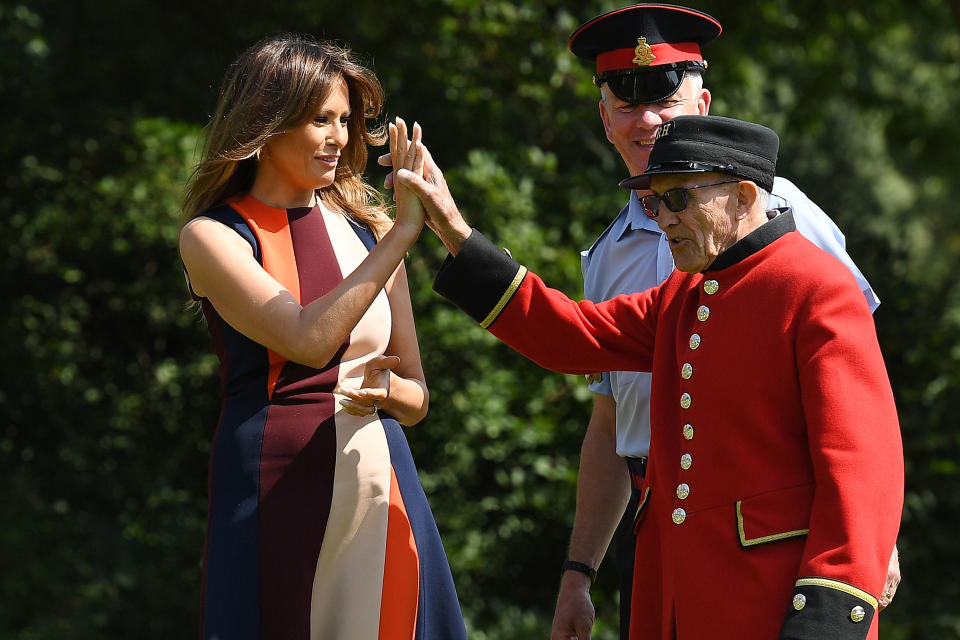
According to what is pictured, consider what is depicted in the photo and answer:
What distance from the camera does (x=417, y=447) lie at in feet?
19.7

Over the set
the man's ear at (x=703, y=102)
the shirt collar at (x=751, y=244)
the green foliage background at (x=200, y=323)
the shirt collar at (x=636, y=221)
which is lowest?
the green foliage background at (x=200, y=323)

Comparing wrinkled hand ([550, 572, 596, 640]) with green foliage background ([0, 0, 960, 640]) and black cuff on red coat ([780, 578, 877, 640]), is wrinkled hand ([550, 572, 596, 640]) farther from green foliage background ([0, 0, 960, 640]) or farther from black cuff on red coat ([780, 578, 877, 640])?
green foliage background ([0, 0, 960, 640])

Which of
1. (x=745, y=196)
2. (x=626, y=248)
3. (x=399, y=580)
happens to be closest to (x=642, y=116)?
(x=626, y=248)

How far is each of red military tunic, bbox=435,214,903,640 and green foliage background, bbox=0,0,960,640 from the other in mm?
3274

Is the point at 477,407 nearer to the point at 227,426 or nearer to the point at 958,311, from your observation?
the point at 958,311

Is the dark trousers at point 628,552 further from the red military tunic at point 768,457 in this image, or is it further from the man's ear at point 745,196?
the man's ear at point 745,196

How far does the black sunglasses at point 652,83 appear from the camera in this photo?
2979mm

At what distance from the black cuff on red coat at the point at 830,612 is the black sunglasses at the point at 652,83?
1327 mm

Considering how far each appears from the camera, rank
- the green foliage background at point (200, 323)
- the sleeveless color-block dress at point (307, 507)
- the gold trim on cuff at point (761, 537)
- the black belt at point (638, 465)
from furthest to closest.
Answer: the green foliage background at point (200, 323)
the black belt at point (638, 465)
the sleeveless color-block dress at point (307, 507)
the gold trim on cuff at point (761, 537)

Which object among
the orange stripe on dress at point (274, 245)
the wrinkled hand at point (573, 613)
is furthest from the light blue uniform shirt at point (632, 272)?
the orange stripe on dress at point (274, 245)

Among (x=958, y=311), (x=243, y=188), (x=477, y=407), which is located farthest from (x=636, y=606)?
(x=958, y=311)

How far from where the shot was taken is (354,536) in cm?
264

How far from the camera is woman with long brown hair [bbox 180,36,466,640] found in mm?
2594

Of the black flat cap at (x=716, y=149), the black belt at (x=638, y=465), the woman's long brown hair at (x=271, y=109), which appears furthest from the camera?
the black belt at (x=638, y=465)
